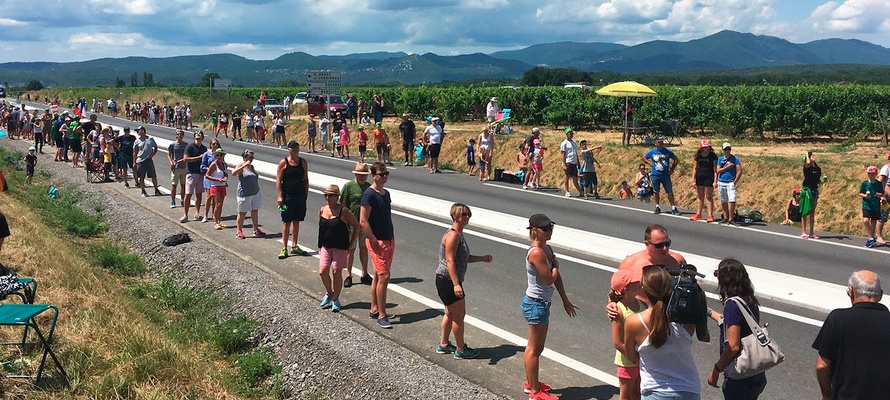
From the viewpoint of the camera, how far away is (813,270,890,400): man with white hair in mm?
4650

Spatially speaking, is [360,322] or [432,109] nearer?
[360,322]

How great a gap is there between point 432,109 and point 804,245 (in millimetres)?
30187

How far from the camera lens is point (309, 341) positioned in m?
7.91

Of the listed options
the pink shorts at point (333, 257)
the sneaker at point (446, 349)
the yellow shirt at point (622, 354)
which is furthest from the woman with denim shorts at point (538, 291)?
the pink shorts at point (333, 257)

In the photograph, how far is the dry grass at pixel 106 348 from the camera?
695 cm

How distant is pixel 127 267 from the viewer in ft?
40.2

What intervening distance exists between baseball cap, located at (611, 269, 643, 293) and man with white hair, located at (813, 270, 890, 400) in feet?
4.12

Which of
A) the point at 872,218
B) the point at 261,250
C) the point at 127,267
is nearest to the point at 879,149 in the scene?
the point at 872,218

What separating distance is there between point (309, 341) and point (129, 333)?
1941mm

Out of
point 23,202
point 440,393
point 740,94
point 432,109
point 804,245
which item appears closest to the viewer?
point 440,393

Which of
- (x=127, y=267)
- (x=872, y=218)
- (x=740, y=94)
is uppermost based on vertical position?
(x=740, y=94)

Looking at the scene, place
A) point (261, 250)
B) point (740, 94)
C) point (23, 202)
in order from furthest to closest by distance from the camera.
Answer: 1. point (740, 94)
2. point (23, 202)
3. point (261, 250)

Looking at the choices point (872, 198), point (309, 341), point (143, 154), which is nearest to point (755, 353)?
point (309, 341)

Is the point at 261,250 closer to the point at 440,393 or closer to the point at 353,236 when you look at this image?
the point at 353,236
